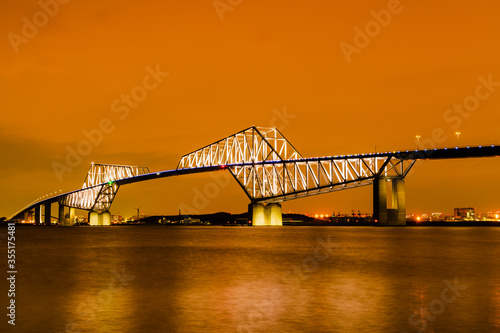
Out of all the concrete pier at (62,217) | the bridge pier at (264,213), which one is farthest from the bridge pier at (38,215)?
the bridge pier at (264,213)

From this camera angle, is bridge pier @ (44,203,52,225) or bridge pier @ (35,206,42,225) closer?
bridge pier @ (44,203,52,225)

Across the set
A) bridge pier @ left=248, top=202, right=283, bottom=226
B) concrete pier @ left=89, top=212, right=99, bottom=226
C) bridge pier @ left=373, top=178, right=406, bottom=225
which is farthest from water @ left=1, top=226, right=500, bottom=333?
concrete pier @ left=89, top=212, right=99, bottom=226

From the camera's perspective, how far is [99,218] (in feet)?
560

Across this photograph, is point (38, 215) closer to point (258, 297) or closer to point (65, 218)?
point (65, 218)

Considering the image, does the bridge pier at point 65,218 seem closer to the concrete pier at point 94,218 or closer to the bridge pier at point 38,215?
the bridge pier at point 38,215

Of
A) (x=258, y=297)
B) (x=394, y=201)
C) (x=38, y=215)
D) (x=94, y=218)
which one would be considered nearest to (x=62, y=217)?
(x=38, y=215)

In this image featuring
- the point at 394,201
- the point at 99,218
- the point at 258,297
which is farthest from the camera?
the point at 99,218

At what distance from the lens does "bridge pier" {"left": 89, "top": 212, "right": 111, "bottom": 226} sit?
170m

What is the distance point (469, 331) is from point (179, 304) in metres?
8.25

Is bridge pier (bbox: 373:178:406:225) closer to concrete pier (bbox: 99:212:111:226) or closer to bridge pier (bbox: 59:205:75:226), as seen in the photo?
concrete pier (bbox: 99:212:111:226)

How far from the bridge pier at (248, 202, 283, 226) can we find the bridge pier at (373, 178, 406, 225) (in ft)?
87.2

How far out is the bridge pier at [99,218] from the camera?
170 m

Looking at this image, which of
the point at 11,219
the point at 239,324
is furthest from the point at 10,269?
the point at 11,219

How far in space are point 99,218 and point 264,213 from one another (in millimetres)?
68477
